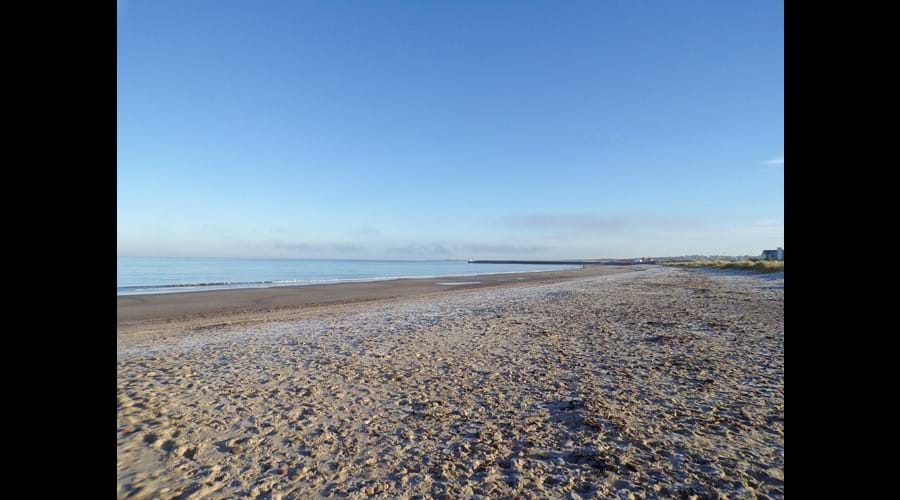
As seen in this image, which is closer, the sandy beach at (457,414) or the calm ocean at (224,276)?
the sandy beach at (457,414)

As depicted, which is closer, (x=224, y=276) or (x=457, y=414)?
(x=457, y=414)

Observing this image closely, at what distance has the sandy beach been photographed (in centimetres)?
441

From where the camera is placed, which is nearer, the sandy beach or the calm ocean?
the sandy beach

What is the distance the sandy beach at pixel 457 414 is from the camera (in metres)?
4.41

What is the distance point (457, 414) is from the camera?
6078mm
